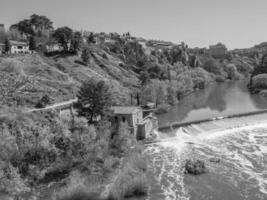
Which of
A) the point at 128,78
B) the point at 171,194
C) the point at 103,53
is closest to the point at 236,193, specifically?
the point at 171,194

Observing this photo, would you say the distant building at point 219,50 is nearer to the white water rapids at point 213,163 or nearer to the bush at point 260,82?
the bush at point 260,82

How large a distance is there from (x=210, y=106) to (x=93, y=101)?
38568 mm

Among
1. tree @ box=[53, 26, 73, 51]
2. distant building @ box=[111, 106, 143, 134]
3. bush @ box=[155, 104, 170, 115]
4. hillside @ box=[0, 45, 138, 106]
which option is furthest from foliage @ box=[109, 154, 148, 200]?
tree @ box=[53, 26, 73, 51]

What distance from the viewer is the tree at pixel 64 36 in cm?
6956

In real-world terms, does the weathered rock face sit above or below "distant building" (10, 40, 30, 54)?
below

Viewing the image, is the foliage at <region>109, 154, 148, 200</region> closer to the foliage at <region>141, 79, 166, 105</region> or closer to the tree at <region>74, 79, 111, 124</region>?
the tree at <region>74, 79, 111, 124</region>

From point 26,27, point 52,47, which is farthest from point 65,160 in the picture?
point 26,27

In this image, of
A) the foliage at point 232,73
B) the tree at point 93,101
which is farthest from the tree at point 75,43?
the foliage at point 232,73

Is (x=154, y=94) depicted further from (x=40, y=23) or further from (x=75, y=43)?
(x=40, y=23)

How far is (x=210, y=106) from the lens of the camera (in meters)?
65.2

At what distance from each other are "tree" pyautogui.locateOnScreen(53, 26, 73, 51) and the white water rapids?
4350 cm

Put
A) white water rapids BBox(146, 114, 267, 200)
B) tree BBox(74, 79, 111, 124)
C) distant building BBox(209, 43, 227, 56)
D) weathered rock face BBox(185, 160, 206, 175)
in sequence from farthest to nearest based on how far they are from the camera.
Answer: distant building BBox(209, 43, 227, 56)
tree BBox(74, 79, 111, 124)
weathered rock face BBox(185, 160, 206, 175)
white water rapids BBox(146, 114, 267, 200)

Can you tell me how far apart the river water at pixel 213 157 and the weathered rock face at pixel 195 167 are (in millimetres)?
585

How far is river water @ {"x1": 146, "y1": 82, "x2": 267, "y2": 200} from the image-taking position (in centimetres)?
2398
